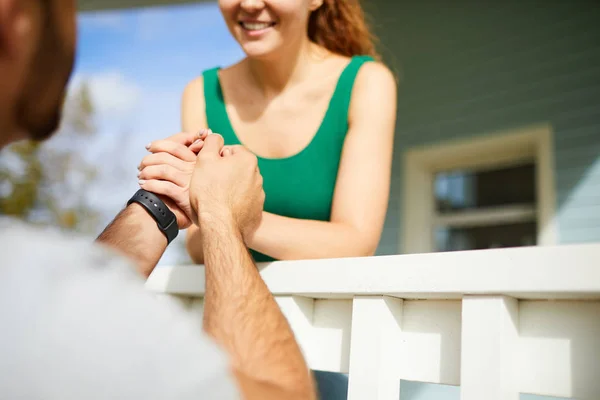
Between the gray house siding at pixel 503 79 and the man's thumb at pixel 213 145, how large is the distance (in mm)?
3892

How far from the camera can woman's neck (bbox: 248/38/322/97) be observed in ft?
5.62

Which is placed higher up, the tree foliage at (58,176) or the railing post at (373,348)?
the tree foliage at (58,176)

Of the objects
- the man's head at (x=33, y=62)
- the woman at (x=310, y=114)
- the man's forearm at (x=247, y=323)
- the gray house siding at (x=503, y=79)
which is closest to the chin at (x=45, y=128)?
the man's head at (x=33, y=62)

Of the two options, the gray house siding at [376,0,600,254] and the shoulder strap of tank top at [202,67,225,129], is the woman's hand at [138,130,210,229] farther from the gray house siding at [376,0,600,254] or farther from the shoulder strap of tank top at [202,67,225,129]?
the gray house siding at [376,0,600,254]

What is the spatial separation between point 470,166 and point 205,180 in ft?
14.8

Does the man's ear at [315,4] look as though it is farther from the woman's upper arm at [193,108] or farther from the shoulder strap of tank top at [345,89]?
the woman's upper arm at [193,108]

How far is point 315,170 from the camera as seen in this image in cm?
164

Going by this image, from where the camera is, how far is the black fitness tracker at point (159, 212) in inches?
43.4

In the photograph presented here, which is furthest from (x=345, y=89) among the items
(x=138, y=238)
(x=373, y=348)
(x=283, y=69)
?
(x=373, y=348)

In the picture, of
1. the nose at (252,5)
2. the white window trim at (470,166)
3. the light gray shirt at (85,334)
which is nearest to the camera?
the light gray shirt at (85,334)

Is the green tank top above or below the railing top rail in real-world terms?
above

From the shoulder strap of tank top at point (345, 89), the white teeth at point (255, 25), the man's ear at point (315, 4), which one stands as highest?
the man's ear at point (315, 4)

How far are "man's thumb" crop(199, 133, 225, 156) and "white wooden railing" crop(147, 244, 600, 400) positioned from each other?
1.03ft

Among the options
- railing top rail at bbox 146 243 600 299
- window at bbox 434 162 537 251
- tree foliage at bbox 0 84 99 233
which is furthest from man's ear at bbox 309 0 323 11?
tree foliage at bbox 0 84 99 233
